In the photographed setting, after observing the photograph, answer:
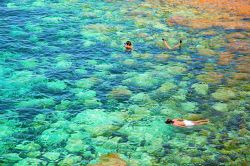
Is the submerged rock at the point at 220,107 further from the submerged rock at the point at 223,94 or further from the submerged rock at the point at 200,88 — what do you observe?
the submerged rock at the point at 200,88

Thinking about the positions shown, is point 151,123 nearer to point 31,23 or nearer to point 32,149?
point 32,149

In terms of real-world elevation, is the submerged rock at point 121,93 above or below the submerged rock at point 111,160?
above

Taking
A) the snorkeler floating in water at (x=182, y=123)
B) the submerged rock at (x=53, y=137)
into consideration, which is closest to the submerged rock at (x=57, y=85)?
the submerged rock at (x=53, y=137)

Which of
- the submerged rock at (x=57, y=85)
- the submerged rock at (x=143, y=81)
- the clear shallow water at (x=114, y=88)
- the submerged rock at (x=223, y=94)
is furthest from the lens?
the submerged rock at (x=143, y=81)

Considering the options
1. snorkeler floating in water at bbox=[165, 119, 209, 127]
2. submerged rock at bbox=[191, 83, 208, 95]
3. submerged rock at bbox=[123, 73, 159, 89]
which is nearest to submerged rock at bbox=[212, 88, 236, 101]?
submerged rock at bbox=[191, 83, 208, 95]

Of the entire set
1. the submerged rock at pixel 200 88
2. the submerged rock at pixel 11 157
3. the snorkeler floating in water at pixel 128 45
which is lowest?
the submerged rock at pixel 11 157

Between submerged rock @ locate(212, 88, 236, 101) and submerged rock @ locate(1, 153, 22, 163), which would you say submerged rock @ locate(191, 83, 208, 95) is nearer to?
submerged rock @ locate(212, 88, 236, 101)

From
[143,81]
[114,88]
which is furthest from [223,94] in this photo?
[114,88]

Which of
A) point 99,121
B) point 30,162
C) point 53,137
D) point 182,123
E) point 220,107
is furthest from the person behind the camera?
point 220,107

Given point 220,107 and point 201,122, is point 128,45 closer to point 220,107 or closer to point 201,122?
point 220,107
